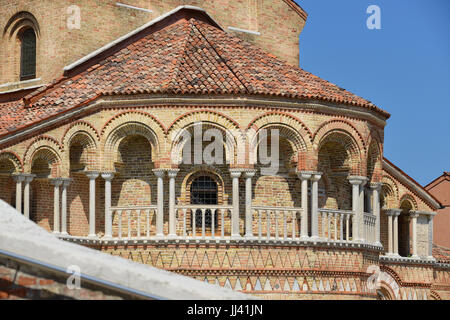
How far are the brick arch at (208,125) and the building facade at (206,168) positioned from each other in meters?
0.03

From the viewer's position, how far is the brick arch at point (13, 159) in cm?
2483

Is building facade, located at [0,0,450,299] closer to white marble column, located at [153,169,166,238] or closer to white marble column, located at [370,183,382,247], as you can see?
white marble column, located at [153,169,166,238]

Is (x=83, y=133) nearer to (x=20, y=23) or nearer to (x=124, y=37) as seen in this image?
(x=124, y=37)

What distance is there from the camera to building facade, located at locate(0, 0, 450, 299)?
2555cm

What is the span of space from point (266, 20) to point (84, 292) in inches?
970

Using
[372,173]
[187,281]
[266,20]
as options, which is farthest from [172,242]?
[187,281]

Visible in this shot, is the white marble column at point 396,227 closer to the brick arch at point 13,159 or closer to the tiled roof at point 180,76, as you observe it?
the tiled roof at point 180,76

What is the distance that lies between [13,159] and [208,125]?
197 inches

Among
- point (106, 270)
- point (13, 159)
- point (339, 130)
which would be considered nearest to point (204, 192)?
point (339, 130)

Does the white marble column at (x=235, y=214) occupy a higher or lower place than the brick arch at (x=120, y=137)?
lower

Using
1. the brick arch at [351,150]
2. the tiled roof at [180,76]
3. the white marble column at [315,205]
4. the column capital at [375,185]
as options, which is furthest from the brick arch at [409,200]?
the white marble column at [315,205]

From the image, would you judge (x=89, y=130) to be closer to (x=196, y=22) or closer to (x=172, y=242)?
(x=172, y=242)

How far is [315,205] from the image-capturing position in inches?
1045
